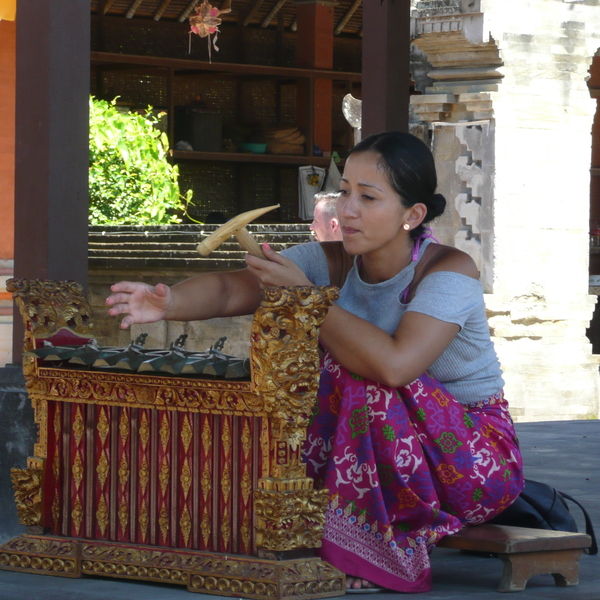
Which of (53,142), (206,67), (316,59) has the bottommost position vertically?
(53,142)

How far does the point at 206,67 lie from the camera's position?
38.1 ft

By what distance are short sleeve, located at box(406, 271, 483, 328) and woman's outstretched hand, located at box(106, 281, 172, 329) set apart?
535mm

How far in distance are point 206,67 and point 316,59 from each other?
40.9 inches

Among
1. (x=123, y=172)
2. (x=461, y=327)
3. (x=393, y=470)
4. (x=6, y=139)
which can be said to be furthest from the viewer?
(x=123, y=172)

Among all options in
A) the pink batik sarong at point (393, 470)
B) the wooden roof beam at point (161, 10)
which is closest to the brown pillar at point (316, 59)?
the wooden roof beam at point (161, 10)

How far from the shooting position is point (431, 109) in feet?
23.1

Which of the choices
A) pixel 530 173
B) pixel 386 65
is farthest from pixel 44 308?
pixel 530 173

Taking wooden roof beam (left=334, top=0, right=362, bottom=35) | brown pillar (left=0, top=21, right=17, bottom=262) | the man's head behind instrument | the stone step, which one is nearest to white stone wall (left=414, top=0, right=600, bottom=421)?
the stone step

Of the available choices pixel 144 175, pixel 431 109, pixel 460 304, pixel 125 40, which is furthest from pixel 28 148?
pixel 125 40

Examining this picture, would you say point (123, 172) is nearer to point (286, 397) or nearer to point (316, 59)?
point (316, 59)

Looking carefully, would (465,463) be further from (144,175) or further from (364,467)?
(144,175)

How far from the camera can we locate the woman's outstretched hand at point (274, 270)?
2.67 m

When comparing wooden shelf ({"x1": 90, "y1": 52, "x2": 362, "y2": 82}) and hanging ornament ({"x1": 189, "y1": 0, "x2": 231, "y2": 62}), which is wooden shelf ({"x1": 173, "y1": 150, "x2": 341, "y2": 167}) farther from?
hanging ornament ({"x1": 189, "y1": 0, "x2": 231, "y2": 62})

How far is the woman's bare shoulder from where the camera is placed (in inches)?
115
